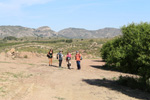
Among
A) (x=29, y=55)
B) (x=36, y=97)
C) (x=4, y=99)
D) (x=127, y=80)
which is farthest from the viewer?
(x=29, y=55)

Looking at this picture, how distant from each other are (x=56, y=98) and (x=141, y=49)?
16.5ft

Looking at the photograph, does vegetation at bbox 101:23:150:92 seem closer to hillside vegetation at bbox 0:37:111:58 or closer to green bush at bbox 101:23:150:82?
green bush at bbox 101:23:150:82

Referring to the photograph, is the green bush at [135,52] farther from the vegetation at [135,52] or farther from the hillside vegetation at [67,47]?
the hillside vegetation at [67,47]

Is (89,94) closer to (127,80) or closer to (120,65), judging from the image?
(120,65)

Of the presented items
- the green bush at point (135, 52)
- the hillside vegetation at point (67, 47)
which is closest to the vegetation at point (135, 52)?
the green bush at point (135, 52)

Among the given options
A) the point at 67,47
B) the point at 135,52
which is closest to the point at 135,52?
the point at 135,52

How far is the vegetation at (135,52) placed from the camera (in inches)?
426

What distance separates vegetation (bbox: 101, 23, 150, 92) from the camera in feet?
35.5

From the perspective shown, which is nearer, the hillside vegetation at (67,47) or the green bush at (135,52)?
the green bush at (135,52)

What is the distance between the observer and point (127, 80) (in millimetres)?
14328

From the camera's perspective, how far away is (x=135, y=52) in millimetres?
11445

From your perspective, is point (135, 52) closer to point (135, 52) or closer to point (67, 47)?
point (135, 52)

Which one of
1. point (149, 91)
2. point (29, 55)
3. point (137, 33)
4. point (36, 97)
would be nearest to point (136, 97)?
point (149, 91)

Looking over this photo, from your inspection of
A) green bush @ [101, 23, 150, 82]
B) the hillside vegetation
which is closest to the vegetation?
green bush @ [101, 23, 150, 82]
